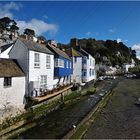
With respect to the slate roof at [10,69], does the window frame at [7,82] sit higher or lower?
lower

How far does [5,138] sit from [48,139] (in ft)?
10.6

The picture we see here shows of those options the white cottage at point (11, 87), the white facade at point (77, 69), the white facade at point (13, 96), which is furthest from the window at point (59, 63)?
the white facade at point (77, 69)

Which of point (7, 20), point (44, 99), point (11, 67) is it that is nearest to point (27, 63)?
point (11, 67)

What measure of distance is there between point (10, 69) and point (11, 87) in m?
2.14

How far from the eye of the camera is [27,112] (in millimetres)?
25422

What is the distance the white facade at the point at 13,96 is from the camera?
923 inches

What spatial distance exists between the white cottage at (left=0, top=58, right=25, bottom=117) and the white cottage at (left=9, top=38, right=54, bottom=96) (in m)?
0.98

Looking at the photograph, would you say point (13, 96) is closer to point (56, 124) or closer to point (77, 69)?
point (56, 124)

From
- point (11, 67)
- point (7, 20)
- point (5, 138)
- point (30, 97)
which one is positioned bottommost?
point (5, 138)

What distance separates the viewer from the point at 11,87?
25.0m

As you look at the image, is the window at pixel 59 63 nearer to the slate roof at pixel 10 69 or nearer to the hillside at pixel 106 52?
the slate roof at pixel 10 69

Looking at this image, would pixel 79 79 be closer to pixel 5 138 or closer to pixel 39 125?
pixel 39 125

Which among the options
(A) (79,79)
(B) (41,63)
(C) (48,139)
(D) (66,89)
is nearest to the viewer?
(C) (48,139)

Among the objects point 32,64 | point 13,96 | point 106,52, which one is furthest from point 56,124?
point 106,52
